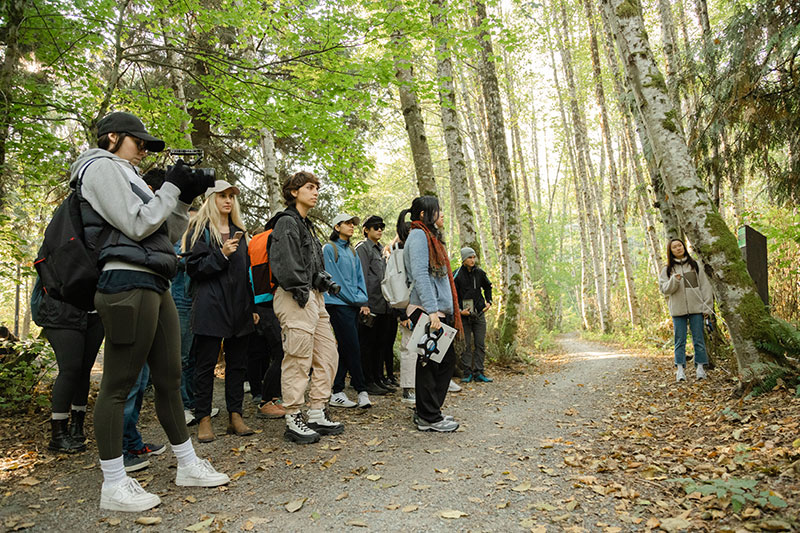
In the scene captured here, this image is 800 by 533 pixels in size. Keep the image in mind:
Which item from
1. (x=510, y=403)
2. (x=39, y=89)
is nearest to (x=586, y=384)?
(x=510, y=403)

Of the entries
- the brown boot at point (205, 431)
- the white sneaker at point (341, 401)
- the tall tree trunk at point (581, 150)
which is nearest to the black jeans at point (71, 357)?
the brown boot at point (205, 431)

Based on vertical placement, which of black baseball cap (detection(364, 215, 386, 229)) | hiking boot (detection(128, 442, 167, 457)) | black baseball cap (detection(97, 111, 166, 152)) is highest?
black baseball cap (detection(97, 111, 166, 152))

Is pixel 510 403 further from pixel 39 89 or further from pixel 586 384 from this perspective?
pixel 39 89

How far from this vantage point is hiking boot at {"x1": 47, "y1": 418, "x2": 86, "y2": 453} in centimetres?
411

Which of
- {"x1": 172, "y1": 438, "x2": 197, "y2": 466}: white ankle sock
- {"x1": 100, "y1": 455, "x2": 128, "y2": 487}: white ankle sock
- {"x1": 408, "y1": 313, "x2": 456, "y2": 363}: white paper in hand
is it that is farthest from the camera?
{"x1": 408, "y1": 313, "x2": 456, "y2": 363}: white paper in hand

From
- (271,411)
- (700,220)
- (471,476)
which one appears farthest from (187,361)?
(700,220)

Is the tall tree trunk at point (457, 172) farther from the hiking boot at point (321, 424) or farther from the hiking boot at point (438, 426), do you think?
the hiking boot at point (321, 424)

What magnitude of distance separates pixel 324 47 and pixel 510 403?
591cm

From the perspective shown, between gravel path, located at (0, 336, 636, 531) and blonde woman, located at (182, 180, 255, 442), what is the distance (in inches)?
17.5

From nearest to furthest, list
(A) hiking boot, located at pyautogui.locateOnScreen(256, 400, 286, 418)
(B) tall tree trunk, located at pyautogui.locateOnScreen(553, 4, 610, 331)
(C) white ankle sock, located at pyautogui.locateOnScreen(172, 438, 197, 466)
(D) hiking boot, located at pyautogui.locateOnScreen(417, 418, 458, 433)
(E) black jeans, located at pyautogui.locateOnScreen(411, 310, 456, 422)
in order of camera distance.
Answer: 1. (C) white ankle sock, located at pyautogui.locateOnScreen(172, 438, 197, 466)
2. (E) black jeans, located at pyautogui.locateOnScreen(411, 310, 456, 422)
3. (D) hiking boot, located at pyautogui.locateOnScreen(417, 418, 458, 433)
4. (A) hiking boot, located at pyautogui.locateOnScreen(256, 400, 286, 418)
5. (B) tall tree trunk, located at pyautogui.locateOnScreen(553, 4, 610, 331)

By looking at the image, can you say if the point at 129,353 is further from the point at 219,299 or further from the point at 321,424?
the point at 321,424

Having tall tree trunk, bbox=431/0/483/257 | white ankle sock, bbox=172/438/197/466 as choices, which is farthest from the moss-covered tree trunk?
white ankle sock, bbox=172/438/197/466

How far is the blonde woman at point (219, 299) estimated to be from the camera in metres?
4.22

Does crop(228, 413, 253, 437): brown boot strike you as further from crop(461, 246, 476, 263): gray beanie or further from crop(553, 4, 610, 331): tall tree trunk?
crop(553, 4, 610, 331): tall tree trunk
